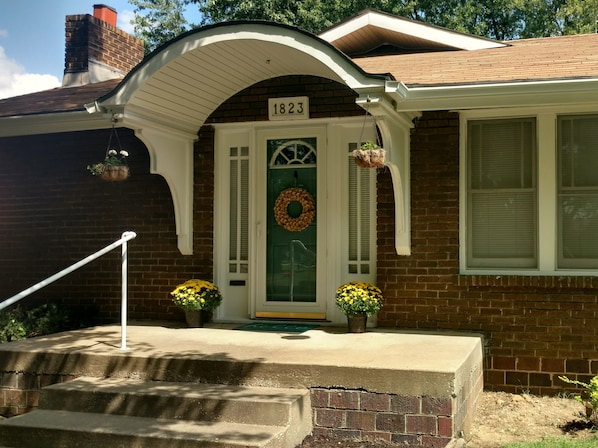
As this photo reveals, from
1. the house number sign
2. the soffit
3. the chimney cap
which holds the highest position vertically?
the chimney cap

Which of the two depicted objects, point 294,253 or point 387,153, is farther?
point 294,253

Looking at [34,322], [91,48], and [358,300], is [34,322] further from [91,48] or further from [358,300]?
[91,48]

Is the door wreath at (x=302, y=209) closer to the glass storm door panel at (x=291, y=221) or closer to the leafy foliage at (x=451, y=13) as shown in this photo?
the glass storm door panel at (x=291, y=221)

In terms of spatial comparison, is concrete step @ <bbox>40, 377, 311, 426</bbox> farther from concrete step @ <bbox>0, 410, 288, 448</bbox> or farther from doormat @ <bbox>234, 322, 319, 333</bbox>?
doormat @ <bbox>234, 322, 319, 333</bbox>

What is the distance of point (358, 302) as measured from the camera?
6.73m

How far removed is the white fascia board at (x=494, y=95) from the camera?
19.4ft

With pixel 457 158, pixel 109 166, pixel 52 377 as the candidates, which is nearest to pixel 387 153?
pixel 457 158

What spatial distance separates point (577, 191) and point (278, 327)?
3460 mm

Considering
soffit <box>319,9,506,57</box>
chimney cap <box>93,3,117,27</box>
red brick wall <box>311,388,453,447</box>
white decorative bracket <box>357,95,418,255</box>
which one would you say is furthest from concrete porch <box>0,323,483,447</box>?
chimney cap <box>93,3,117,27</box>

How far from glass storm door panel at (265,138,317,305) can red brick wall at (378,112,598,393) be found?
2.80ft

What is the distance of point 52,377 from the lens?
Answer: 5812 mm

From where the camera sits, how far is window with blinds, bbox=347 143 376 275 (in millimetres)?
7473

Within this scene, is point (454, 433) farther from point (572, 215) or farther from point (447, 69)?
point (447, 69)

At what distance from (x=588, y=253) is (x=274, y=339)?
3.31 meters
